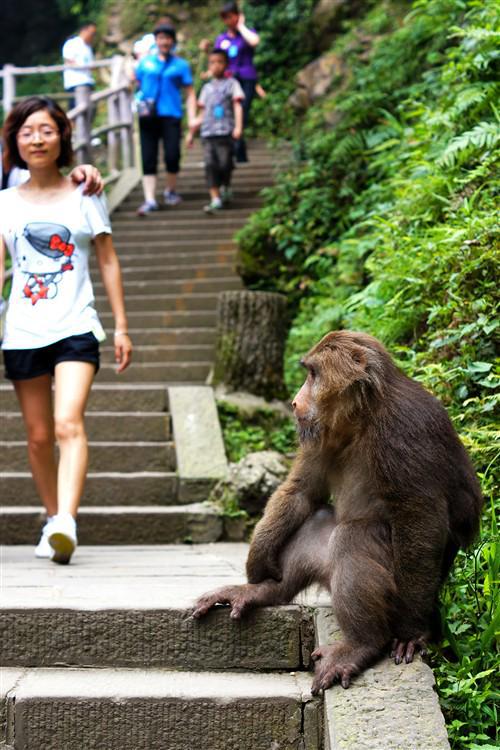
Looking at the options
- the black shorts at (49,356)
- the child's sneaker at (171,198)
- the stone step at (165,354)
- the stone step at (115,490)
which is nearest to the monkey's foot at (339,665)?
the black shorts at (49,356)

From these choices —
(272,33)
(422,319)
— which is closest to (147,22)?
(272,33)

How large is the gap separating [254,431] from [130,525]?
1512 mm

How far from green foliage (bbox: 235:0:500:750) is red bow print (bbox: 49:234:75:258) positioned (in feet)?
5.66

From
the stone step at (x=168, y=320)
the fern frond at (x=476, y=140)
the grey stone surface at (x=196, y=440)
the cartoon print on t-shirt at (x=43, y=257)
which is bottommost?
the stone step at (x=168, y=320)

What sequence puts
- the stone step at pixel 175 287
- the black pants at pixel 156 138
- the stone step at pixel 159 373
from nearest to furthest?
the stone step at pixel 159 373 < the stone step at pixel 175 287 < the black pants at pixel 156 138

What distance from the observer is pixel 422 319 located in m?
5.39

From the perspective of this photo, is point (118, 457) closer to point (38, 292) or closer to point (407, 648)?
point (38, 292)

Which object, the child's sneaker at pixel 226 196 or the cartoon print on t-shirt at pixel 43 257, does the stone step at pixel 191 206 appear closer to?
the child's sneaker at pixel 226 196

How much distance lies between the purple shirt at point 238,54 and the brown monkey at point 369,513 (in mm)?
10985

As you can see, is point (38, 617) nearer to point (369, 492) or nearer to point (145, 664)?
point (145, 664)

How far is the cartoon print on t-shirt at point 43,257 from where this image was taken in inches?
193

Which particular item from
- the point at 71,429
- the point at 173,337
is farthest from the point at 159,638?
the point at 173,337

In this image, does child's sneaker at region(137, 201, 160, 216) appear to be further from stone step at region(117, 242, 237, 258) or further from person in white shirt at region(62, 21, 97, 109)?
person in white shirt at region(62, 21, 97, 109)

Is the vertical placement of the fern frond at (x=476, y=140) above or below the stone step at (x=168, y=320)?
above
